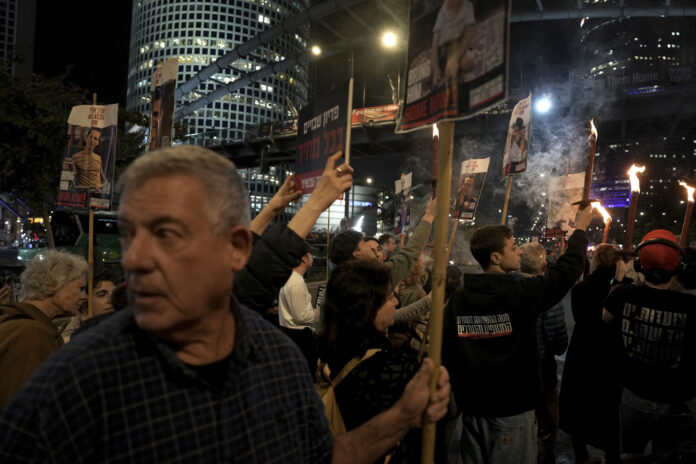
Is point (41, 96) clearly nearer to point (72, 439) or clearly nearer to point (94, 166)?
point (94, 166)

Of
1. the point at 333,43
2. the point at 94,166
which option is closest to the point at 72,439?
the point at 94,166

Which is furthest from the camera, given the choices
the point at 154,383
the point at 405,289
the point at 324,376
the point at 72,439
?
the point at 405,289

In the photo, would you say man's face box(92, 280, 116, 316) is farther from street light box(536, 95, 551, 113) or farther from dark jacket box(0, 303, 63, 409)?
street light box(536, 95, 551, 113)

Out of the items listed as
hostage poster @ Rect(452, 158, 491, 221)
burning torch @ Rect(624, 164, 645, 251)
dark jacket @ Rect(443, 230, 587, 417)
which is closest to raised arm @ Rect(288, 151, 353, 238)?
dark jacket @ Rect(443, 230, 587, 417)

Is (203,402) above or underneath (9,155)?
underneath

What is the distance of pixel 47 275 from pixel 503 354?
3348 mm

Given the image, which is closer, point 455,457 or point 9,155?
point 455,457

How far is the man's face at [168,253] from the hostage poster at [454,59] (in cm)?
106

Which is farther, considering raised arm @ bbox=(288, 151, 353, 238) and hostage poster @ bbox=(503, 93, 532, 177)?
hostage poster @ bbox=(503, 93, 532, 177)

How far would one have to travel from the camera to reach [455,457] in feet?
14.6

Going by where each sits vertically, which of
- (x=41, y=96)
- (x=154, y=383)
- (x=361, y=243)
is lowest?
(x=154, y=383)

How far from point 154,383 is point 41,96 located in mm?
19689

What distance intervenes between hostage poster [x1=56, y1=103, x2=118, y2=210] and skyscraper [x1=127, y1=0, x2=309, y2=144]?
105m

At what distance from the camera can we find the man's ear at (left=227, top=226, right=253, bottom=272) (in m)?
1.27
